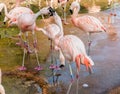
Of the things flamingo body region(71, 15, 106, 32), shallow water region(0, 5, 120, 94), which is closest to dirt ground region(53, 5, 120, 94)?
shallow water region(0, 5, 120, 94)

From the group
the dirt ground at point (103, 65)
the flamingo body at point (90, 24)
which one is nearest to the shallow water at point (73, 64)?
the dirt ground at point (103, 65)

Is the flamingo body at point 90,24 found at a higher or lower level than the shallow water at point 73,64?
higher

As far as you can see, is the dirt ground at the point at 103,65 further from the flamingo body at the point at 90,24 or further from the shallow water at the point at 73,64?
the flamingo body at the point at 90,24

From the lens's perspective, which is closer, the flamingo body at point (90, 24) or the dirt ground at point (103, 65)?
the dirt ground at point (103, 65)

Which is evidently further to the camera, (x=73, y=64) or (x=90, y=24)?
(x=90, y=24)

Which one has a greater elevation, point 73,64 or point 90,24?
point 90,24

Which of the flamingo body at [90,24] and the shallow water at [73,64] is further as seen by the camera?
the flamingo body at [90,24]

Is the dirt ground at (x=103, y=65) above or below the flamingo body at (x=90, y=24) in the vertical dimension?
below

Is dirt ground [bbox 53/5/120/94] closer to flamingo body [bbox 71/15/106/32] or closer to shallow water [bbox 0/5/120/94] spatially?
shallow water [bbox 0/5/120/94]

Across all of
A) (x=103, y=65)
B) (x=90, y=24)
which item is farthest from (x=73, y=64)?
(x=90, y=24)

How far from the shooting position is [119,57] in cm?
754

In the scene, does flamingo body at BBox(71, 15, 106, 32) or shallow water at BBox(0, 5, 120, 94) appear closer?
shallow water at BBox(0, 5, 120, 94)

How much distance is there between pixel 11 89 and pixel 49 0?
7472 mm

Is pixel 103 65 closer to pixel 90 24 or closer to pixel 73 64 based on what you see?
pixel 73 64
